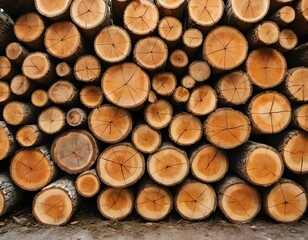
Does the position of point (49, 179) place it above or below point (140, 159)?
below

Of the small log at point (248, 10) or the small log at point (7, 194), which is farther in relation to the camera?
the small log at point (7, 194)

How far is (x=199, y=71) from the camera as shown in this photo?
115 inches

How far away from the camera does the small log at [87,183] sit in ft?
9.63

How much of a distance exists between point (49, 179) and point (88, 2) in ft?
5.56

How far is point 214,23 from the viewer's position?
112 inches

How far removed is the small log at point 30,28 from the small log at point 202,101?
1.52 meters

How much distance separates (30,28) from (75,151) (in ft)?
4.00

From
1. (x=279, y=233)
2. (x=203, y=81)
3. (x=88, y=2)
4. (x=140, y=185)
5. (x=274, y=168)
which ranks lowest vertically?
(x=279, y=233)

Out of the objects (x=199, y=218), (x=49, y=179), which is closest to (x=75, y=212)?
(x=49, y=179)

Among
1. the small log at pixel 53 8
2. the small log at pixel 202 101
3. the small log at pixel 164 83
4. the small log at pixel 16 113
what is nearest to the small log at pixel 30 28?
the small log at pixel 53 8

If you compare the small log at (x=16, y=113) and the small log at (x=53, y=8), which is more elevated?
the small log at (x=53, y=8)

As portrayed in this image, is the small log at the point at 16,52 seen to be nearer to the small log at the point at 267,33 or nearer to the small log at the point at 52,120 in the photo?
the small log at the point at 52,120

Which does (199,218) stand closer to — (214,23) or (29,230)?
(29,230)

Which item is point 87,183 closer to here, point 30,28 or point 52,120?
point 52,120
